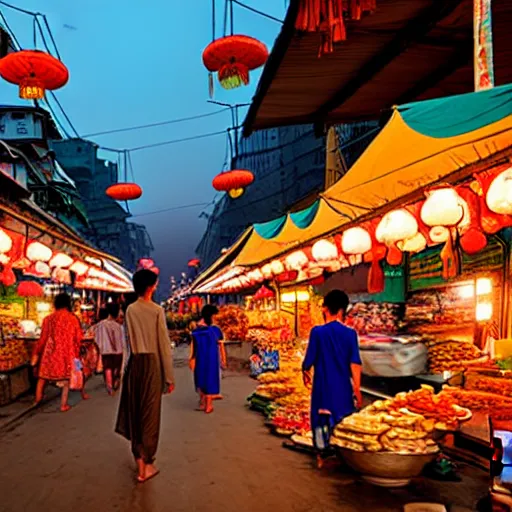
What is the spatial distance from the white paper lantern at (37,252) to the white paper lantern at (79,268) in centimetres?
340

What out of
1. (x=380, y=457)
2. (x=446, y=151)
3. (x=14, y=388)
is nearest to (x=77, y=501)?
(x=380, y=457)

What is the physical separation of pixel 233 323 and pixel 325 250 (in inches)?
465

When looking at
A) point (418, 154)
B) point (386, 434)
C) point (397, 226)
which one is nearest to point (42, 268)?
point (397, 226)

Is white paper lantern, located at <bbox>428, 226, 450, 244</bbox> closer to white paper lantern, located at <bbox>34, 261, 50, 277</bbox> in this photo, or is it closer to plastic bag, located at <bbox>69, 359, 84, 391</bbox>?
plastic bag, located at <bbox>69, 359, 84, 391</bbox>

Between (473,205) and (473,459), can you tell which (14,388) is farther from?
(473,205)

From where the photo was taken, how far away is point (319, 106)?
10211 mm

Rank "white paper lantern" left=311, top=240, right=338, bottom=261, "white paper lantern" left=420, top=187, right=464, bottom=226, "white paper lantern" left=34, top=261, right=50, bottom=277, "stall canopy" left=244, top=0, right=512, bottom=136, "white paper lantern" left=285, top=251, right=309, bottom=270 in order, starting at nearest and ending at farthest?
"white paper lantern" left=420, top=187, right=464, bottom=226 < "stall canopy" left=244, top=0, right=512, bottom=136 < "white paper lantern" left=311, top=240, right=338, bottom=261 < "white paper lantern" left=285, top=251, right=309, bottom=270 < "white paper lantern" left=34, top=261, right=50, bottom=277

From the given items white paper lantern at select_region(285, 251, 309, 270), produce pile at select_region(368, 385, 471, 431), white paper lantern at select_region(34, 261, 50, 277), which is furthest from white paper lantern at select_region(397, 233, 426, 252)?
white paper lantern at select_region(34, 261, 50, 277)

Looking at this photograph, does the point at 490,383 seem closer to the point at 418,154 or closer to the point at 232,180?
the point at 418,154

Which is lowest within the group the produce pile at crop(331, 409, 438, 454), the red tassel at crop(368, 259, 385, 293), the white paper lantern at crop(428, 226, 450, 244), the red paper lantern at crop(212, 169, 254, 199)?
the produce pile at crop(331, 409, 438, 454)

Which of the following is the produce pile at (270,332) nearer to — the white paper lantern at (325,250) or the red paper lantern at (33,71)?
the white paper lantern at (325,250)

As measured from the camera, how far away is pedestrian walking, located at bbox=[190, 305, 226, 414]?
399 inches

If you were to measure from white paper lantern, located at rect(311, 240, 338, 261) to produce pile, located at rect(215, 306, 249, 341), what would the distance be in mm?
11247

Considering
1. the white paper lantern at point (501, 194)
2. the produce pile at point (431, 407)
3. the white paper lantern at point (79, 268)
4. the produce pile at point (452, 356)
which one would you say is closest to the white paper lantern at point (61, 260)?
the white paper lantern at point (79, 268)
